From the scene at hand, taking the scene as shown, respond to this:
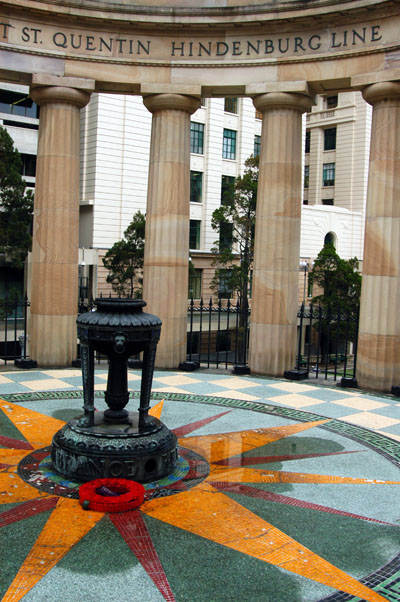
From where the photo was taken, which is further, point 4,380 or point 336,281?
point 336,281

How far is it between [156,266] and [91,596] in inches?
477

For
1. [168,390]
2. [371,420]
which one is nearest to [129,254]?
[168,390]

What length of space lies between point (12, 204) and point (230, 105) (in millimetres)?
25628

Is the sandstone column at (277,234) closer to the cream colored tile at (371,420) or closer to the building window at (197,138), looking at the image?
the cream colored tile at (371,420)

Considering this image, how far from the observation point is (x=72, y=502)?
24.5ft

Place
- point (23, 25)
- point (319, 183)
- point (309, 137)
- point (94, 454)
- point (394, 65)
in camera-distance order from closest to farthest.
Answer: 1. point (94, 454)
2. point (394, 65)
3. point (23, 25)
4. point (319, 183)
5. point (309, 137)

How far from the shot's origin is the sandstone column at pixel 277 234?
16.2 m

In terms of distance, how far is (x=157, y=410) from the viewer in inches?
476

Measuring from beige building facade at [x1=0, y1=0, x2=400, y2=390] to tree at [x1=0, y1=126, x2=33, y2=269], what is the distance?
40.4ft

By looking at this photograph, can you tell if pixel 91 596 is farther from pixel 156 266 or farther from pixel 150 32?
pixel 150 32

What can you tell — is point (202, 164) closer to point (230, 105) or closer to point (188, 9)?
point (230, 105)

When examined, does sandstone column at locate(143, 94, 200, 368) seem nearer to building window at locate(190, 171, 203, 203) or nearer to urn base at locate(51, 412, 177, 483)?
urn base at locate(51, 412, 177, 483)

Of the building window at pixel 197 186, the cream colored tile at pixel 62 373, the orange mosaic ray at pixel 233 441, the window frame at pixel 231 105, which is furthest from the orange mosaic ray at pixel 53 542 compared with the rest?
the window frame at pixel 231 105

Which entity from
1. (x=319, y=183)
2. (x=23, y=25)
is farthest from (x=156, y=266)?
(x=319, y=183)
